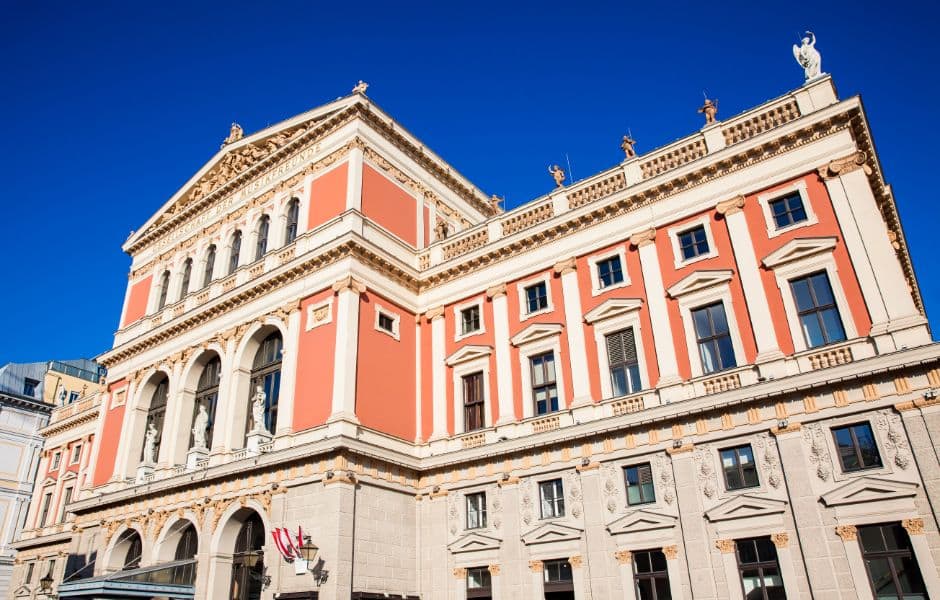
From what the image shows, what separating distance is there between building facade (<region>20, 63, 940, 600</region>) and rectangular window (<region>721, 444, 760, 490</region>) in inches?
3.2

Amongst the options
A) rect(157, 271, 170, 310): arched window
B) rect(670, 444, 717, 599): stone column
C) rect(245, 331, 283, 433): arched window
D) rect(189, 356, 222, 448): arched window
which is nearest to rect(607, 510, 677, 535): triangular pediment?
rect(670, 444, 717, 599): stone column

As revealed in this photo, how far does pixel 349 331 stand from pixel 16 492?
3922 centimetres

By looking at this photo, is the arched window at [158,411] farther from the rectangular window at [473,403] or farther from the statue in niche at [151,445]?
the rectangular window at [473,403]

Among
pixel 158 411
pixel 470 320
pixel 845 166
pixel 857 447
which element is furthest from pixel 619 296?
pixel 158 411

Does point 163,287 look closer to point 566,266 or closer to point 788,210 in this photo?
point 566,266

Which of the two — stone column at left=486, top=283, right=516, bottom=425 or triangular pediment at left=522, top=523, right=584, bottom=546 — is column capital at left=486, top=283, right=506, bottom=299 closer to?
stone column at left=486, top=283, right=516, bottom=425

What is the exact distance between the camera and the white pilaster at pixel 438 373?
85.3 ft

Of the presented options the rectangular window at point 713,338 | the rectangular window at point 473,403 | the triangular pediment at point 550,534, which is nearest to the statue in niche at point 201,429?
the rectangular window at point 473,403

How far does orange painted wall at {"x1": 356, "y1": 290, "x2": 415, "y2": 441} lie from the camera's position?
81.3 ft

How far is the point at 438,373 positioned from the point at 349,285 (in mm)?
4908

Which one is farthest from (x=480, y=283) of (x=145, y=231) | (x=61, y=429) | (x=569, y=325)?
(x=61, y=429)

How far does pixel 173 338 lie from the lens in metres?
32.7

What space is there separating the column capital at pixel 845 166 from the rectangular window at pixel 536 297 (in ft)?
32.0

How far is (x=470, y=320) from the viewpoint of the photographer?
27.4 metres
